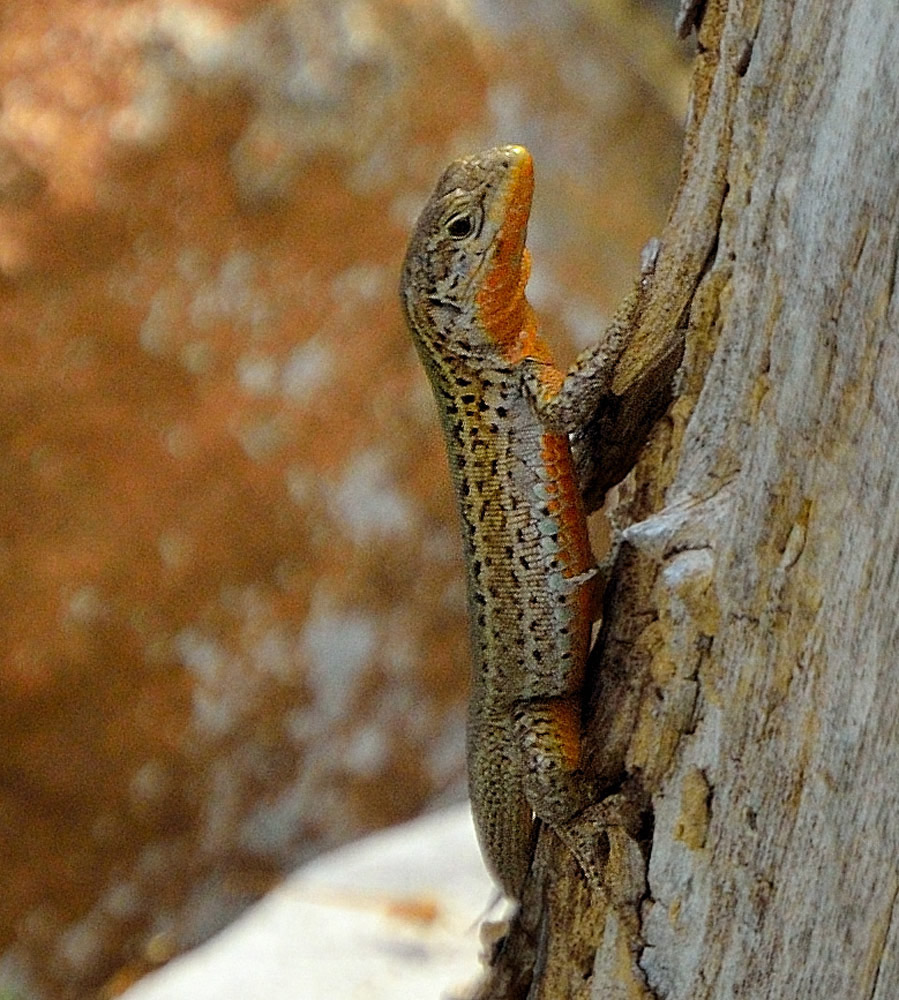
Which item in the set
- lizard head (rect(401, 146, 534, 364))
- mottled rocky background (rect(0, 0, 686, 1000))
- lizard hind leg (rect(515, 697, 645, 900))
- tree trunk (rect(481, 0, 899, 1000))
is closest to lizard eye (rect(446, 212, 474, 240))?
lizard head (rect(401, 146, 534, 364))

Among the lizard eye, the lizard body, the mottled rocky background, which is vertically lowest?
the lizard body

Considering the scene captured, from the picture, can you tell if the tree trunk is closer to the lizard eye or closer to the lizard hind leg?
the lizard hind leg

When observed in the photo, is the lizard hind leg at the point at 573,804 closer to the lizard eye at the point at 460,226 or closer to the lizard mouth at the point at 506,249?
the lizard mouth at the point at 506,249

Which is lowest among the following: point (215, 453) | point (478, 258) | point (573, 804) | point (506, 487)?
point (573, 804)

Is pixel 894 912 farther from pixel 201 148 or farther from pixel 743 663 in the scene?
pixel 201 148

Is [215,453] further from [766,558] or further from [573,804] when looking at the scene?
[766,558]

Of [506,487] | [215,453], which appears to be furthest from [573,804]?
[215,453]

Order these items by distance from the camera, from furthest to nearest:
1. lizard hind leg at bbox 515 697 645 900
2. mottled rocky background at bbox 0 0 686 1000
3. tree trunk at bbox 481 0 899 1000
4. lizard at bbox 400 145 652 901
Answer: mottled rocky background at bbox 0 0 686 1000, lizard at bbox 400 145 652 901, lizard hind leg at bbox 515 697 645 900, tree trunk at bbox 481 0 899 1000
